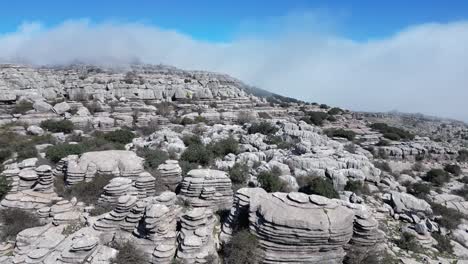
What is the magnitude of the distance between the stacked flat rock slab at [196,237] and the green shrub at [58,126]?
1682 cm

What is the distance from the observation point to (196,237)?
7.73 meters

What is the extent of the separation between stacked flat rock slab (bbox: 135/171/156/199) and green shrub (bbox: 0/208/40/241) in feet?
10.1

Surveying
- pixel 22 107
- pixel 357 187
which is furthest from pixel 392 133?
pixel 22 107

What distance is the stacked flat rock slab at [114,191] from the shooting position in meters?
9.58

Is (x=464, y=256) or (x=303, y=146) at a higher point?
(x=303, y=146)

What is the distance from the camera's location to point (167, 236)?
794 centimetres

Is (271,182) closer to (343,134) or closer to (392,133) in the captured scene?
(343,134)

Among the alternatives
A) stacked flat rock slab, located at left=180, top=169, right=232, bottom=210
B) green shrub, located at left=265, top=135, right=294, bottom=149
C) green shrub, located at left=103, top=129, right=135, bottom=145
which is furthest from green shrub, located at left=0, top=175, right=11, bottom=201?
green shrub, located at left=265, top=135, right=294, bottom=149

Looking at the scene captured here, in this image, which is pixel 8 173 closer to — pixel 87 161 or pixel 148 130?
pixel 87 161

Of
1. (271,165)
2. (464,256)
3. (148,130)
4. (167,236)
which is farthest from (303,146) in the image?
(148,130)

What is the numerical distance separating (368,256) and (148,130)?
18.3m

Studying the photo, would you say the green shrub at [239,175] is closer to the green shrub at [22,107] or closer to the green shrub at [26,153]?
the green shrub at [26,153]

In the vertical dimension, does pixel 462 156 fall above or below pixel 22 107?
below

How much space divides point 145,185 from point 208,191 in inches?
92.3
